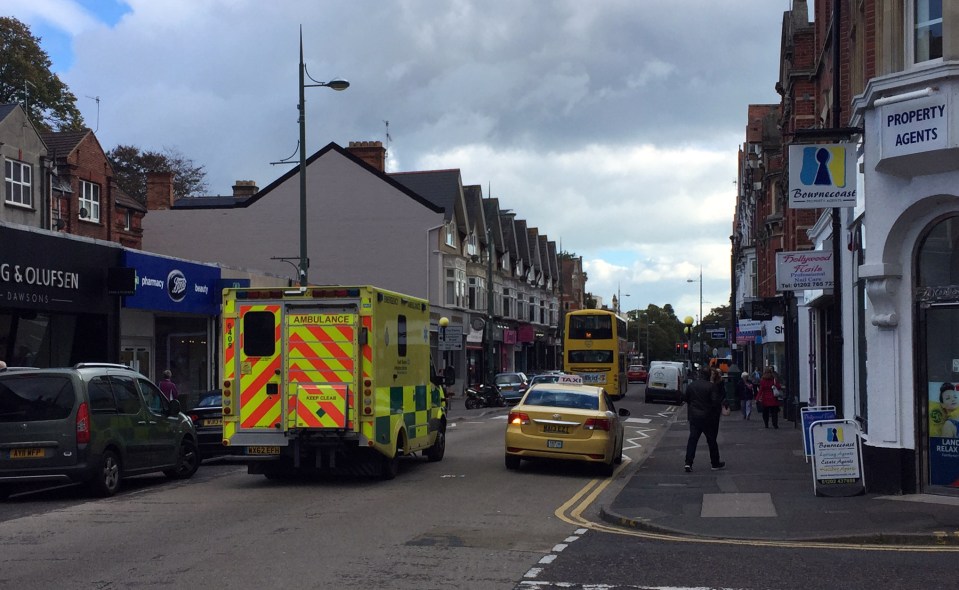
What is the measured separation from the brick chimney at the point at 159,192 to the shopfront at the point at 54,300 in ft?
105

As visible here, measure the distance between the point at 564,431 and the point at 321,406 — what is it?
13.8 feet

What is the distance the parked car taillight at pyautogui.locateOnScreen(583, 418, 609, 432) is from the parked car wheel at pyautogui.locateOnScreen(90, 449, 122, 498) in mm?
7168

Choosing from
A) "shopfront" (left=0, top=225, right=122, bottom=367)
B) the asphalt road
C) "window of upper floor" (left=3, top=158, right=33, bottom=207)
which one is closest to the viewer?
the asphalt road

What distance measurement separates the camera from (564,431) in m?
17.4

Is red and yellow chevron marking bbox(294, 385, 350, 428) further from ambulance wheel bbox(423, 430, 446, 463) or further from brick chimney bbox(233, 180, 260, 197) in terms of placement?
brick chimney bbox(233, 180, 260, 197)

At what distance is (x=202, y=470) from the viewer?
A: 63.3 ft

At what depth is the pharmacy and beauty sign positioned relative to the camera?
15.0 m

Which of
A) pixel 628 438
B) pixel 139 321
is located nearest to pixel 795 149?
pixel 628 438

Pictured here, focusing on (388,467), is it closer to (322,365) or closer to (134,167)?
(322,365)

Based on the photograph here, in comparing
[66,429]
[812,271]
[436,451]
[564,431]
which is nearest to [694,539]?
[564,431]

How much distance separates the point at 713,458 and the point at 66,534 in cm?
1089

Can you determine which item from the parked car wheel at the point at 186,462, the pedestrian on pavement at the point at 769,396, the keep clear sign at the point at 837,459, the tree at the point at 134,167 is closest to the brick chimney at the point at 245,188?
the tree at the point at 134,167

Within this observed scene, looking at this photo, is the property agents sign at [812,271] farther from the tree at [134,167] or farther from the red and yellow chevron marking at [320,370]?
the tree at [134,167]

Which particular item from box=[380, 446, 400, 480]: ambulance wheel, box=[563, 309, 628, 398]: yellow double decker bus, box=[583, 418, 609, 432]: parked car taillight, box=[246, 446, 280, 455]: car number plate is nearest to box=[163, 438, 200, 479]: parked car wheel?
box=[246, 446, 280, 455]: car number plate
